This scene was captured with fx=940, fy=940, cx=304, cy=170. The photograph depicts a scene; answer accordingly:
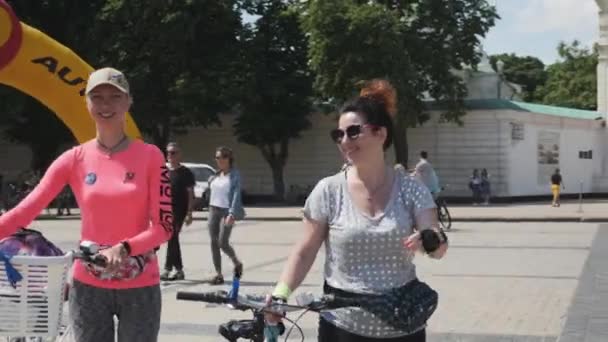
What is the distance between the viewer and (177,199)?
1156 cm

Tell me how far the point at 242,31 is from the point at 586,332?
30.7 metres

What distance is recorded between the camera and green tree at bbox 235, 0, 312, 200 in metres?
36.8

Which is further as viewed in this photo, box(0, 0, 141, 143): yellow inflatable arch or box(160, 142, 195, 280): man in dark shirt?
box(160, 142, 195, 280): man in dark shirt

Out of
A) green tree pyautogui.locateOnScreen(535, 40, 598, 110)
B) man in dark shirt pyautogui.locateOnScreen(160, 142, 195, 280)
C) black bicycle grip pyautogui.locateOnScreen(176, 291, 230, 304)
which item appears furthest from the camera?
green tree pyautogui.locateOnScreen(535, 40, 598, 110)

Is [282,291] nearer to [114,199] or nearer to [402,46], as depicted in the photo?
[114,199]

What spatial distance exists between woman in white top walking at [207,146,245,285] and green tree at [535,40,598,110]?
52359 mm

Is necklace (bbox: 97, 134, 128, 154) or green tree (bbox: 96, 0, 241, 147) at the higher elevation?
green tree (bbox: 96, 0, 241, 147)

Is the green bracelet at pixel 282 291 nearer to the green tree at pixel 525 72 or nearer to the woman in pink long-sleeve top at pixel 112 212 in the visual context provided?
the woman in pink long-sleeve top at pixel 112 212

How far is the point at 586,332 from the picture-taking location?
8.27 m

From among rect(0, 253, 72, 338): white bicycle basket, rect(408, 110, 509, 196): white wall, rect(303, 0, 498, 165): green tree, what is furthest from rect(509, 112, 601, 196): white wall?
rect(0, 253, 72, 338): white bicycle basket

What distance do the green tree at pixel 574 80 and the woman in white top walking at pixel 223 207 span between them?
5236 cm

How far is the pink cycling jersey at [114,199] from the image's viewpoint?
3.81 meters

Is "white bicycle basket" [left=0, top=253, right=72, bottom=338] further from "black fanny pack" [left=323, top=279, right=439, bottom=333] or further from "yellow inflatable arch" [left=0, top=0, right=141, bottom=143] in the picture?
"yellow inflatable arch" [left=0, top=0, right=141, bottom=143]

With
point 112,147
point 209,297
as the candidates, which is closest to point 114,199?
point 112,147
